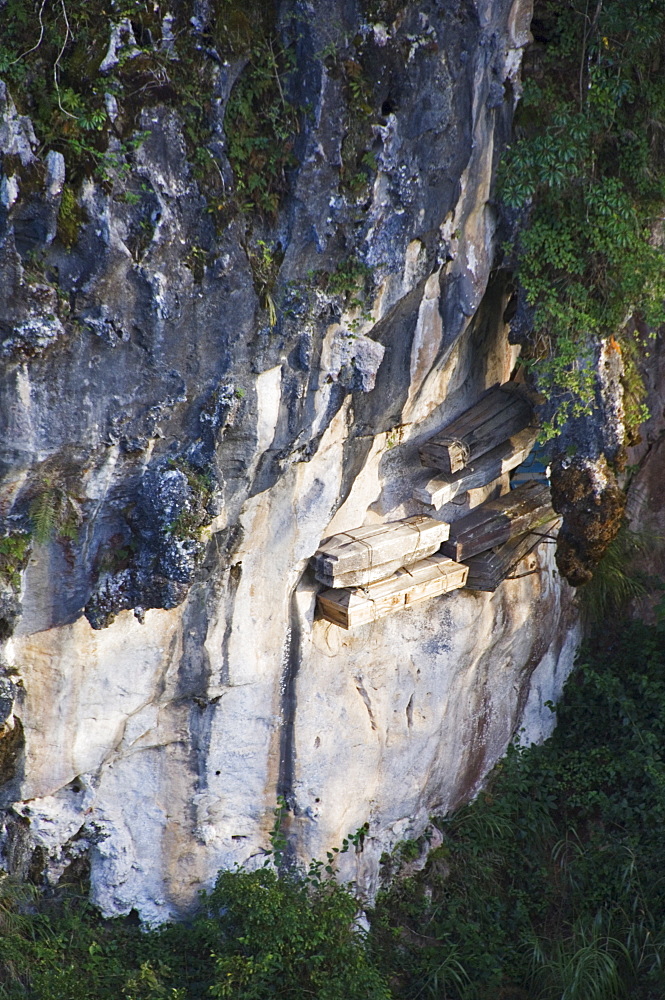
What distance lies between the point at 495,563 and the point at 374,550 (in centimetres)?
137

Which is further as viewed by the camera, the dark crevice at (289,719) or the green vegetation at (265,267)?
the dark crevice at (289,719)

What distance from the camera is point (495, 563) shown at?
7273 mm

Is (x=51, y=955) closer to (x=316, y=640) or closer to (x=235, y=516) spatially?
(x=316, y=640)

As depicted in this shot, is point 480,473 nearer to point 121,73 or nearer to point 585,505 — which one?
point 585,505

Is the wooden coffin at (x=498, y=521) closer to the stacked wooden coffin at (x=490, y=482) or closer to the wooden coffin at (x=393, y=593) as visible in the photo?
the stacked wooden coffin at (x=490, y=482)

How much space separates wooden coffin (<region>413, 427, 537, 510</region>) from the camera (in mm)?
6711

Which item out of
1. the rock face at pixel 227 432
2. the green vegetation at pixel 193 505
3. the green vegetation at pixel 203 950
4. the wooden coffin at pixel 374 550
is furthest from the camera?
the wooden coffin at pixel 374 550

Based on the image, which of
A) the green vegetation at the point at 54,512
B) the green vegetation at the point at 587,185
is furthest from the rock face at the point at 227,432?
the green vegetation at the point at 587,185

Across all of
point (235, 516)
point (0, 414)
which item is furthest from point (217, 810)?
point (0, 414)

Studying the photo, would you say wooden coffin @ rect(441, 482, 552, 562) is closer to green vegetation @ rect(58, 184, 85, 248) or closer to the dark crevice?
the dark crevice

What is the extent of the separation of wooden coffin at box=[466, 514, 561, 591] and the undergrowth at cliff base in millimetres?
1828

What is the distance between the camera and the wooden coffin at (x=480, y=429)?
6512mm

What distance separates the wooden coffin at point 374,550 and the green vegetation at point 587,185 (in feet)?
3.83

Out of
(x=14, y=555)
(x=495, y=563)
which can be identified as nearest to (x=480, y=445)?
(x=495, y=563)
